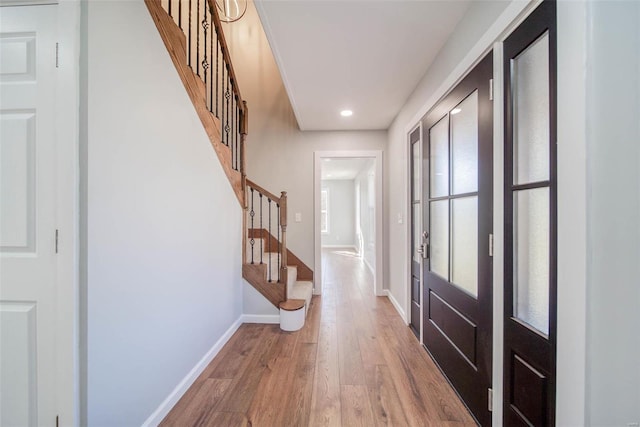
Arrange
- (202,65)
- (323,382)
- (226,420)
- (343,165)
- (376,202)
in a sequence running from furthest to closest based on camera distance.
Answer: (343,165), (376,202), (202,65), (323,382), (226,420)

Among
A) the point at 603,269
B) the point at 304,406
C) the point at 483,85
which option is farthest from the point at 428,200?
the point at 304,406

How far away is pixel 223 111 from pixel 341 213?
682 centimetres

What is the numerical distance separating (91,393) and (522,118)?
2.22m

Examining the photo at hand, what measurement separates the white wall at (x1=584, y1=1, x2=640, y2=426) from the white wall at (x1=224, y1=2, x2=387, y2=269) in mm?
3002

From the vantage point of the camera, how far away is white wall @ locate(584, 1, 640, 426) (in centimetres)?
81

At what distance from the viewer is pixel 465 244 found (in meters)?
1.64

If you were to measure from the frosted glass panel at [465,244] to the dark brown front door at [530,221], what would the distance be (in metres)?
0.29

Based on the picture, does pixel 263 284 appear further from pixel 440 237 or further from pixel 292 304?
pixel 440 237

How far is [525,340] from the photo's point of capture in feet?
3.68

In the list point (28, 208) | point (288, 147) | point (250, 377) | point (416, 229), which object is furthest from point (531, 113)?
point (288, 147)

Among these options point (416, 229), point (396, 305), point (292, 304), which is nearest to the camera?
point (416, 229)

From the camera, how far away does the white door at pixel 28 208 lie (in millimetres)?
1029

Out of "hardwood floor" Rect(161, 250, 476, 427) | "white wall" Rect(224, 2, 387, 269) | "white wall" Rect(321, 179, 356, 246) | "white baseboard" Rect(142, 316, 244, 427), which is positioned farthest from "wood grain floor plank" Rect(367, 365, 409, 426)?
"white wall" Rect(321, 179, 356, 246)

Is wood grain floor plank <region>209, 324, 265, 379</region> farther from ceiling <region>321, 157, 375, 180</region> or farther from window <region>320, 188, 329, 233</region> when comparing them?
window <region>320, 188, 329, 233</region>
